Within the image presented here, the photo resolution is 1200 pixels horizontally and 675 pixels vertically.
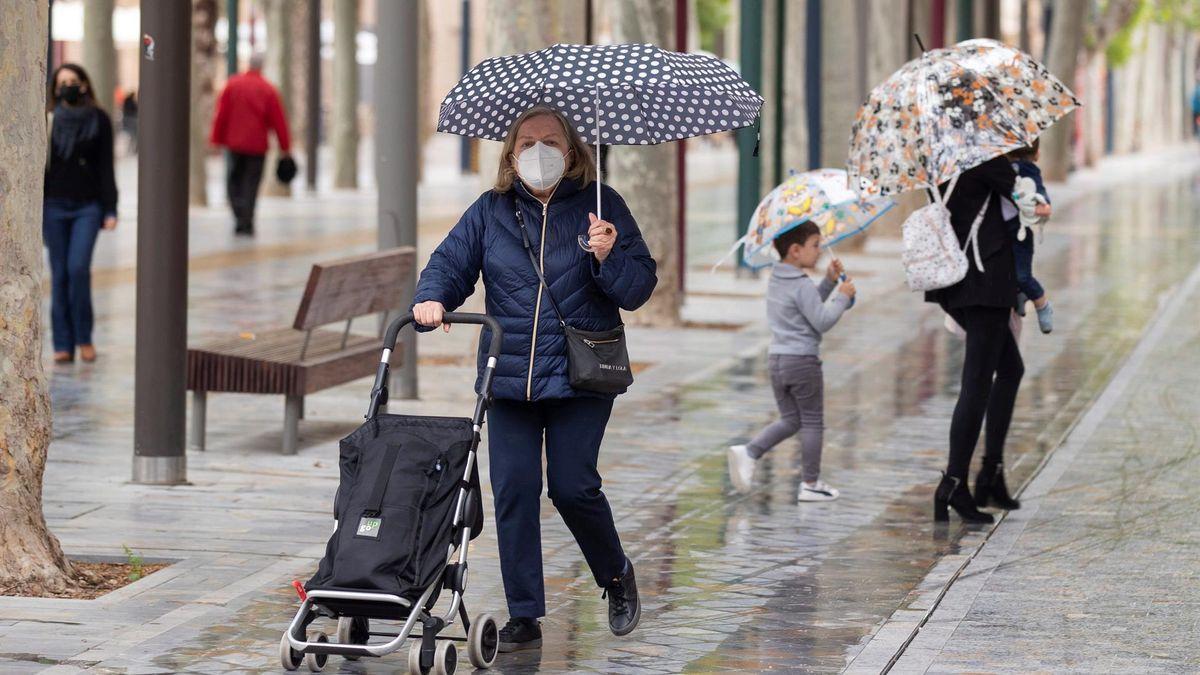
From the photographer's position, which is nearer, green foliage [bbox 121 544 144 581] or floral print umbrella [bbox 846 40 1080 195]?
green foliage [bbox 121 544 144 581]

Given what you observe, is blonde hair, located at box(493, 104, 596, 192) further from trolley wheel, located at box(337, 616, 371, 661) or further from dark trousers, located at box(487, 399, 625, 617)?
trolley wheel, located at box(337, 616, 371, 661)

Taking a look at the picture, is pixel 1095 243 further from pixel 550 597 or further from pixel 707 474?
pixel 550 597

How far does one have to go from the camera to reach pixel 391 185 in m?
12.4

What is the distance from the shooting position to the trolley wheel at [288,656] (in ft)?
20.2

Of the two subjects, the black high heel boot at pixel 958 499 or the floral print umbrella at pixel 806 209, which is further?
the floral print umbrella at pixel 806 209

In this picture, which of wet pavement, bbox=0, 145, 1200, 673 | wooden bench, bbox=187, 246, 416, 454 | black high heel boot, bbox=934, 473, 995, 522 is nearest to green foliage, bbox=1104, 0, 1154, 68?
wet pavement, bbox=0, 145, 1200, 673

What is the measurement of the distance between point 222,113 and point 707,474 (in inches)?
648

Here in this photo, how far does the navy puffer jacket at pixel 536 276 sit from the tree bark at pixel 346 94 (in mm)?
28569

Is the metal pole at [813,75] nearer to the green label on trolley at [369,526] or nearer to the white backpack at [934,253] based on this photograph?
the white backpack at [934,253]

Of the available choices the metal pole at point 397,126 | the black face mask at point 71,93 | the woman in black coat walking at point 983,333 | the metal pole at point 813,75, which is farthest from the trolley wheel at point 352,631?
the metal pole at point 813,75

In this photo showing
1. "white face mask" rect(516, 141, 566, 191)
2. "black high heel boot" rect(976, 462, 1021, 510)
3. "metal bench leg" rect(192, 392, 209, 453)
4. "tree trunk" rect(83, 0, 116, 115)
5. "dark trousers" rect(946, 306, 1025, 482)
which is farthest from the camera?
"tree trunk" rect(83, 0, 116, 115)

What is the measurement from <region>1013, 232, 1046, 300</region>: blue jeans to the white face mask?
111 inches

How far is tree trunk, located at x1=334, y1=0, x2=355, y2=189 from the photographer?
34812 mm

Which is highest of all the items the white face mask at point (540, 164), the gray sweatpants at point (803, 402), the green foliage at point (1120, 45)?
the green foliage at point (1120, 45)
